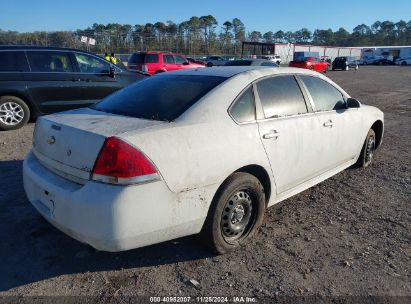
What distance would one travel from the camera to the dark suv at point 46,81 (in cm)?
751

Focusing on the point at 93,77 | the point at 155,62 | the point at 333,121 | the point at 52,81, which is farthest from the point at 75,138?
the point at 155,62

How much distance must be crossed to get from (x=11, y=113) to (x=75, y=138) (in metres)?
5.70

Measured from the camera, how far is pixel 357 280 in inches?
111

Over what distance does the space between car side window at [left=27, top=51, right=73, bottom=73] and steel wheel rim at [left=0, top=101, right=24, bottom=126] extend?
0.87 metres

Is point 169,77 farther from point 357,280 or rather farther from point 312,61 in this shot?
point 312,61

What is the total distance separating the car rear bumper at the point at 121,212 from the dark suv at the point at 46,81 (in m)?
5.56

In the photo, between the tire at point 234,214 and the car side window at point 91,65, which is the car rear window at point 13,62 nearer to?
the car side window at point 91,65

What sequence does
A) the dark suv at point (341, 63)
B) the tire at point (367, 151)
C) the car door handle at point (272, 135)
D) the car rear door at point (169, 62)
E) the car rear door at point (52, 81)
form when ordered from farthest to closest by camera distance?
the dark suv at point (341, 63)
the car rear door at point (169, 62)
the car rear door at point (52, 81)
the tire at point (367, 151)
the car door handle at point (272, 135)

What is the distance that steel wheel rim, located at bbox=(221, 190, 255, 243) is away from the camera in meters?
3.10

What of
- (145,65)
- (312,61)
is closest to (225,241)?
(145,65)

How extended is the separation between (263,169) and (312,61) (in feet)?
118

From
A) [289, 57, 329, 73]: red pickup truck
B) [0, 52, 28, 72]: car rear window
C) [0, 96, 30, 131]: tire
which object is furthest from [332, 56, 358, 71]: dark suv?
[0, 96, 30, 131]: tire

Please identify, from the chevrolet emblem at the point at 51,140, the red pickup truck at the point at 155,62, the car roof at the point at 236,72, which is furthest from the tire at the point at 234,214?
the red pickup truck at the point at 155,62

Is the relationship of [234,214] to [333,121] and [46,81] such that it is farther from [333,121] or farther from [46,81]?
[46,81]
